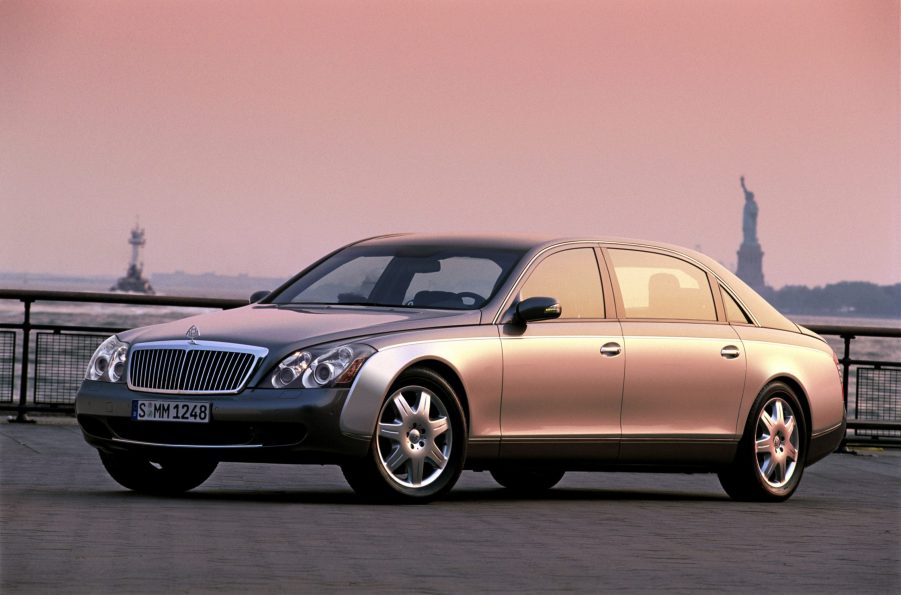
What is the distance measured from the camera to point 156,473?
10.8 meters

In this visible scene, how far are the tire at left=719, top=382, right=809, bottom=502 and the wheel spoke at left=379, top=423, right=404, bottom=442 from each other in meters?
2.95

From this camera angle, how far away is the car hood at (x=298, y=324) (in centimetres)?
996

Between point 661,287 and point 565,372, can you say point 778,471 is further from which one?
point 565,372

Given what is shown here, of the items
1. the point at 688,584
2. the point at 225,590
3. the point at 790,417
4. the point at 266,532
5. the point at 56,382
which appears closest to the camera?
the point at 225,590

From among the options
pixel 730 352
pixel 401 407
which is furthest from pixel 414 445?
pixel 730 352

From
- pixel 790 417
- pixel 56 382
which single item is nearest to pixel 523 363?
pixel 790 417

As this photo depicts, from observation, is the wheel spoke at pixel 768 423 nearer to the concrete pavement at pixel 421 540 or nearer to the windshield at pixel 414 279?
the concrete pavement at pixel 421 540

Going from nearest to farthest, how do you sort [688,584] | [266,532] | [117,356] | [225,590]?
[225,590] → [688,584] → [266,532] → [117,356]

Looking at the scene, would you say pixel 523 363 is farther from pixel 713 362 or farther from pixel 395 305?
pixel 713 362

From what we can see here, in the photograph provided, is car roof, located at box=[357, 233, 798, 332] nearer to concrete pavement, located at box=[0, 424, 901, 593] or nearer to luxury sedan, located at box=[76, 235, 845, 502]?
luxury sedan, located at box=[76, 235, 845, 502]

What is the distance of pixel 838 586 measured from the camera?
24.7 feet

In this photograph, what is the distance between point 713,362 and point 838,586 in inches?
172

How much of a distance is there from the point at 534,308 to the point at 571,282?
2.55 feet

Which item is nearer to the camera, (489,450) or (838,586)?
(838,586)
